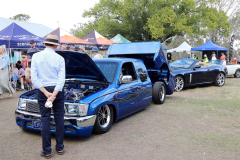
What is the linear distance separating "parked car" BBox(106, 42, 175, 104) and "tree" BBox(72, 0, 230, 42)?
1569cm

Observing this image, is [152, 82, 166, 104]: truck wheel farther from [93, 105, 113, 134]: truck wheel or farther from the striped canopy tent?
the striped canopy tent

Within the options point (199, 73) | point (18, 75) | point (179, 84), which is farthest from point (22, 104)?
point (199, 73)

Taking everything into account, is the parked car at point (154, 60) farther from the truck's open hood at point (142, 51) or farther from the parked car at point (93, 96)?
the parked car at point (93, 96)

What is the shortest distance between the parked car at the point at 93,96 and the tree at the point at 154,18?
1807 cm

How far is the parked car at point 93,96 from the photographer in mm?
3928

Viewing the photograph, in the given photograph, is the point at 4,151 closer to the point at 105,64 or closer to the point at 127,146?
the point at 127,146

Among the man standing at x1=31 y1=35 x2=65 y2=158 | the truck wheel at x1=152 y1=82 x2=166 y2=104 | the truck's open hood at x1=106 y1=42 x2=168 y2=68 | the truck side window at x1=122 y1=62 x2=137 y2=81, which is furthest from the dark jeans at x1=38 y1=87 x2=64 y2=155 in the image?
the truck's open hood at x1=106 y1=42 x2=168 y2=68

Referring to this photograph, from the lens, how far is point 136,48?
7.54 metres

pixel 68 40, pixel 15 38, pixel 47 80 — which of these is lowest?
pixel 47 80

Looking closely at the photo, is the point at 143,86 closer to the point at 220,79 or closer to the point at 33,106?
the point at 33,106

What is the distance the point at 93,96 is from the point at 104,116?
59 centimetres

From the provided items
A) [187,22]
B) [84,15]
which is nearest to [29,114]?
[187,22]

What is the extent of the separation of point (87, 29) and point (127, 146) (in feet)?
91.2

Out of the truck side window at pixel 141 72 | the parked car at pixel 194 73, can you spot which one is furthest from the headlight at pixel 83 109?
the parked car at pixel 194 73
